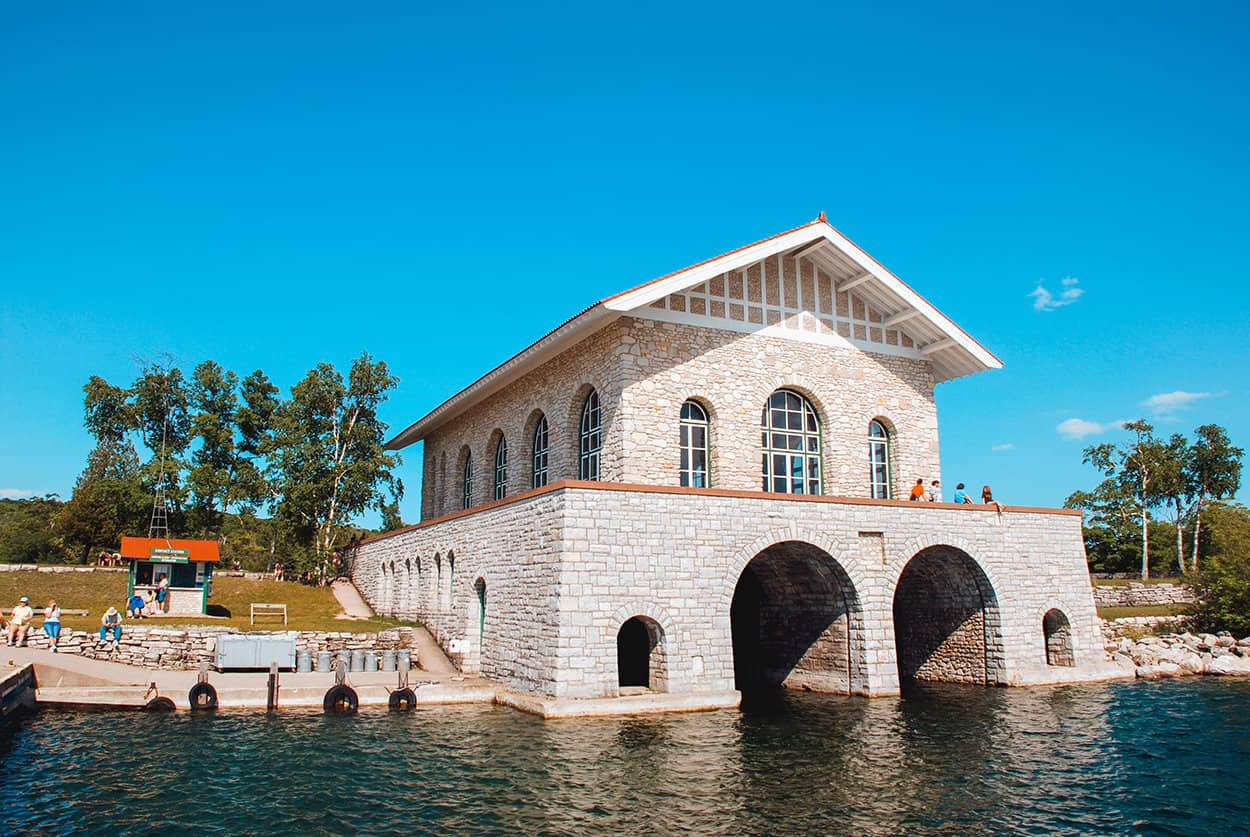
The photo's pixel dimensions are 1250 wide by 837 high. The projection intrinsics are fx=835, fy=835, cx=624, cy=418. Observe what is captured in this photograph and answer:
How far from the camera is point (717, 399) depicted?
813 inches

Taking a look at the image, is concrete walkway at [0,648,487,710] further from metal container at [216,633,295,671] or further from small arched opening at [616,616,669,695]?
small arched opening at [616,616,669,695]

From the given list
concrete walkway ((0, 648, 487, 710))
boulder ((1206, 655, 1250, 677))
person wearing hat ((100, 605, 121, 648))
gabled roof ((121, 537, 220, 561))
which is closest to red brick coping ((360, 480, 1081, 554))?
concrete walkway ((0, 648, 487, 710))

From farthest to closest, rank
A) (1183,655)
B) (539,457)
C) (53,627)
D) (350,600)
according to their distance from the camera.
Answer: (350,600)
(539,457)
(1183,655)
(53,627)

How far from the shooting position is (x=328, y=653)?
2034 cm

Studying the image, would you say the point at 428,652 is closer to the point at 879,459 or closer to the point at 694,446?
the point at 694,446

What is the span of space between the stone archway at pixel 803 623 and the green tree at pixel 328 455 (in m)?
21.6

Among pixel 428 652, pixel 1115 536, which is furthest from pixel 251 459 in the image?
pixel 1115 536

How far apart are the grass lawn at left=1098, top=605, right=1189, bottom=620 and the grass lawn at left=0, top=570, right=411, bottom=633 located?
84.0ft

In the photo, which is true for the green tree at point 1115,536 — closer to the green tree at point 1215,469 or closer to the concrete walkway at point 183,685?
the green tree at point 1215,469

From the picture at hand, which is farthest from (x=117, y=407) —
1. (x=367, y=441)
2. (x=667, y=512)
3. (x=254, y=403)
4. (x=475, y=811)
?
(x=475, y=811)

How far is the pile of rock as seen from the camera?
882 inches

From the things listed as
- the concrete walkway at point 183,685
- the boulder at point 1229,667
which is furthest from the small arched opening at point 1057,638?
the concrete walkway at point 183,685

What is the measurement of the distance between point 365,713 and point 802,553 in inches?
390

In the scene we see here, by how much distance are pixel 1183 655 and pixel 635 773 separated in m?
19.8
